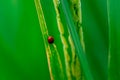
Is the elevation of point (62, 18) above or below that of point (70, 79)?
above

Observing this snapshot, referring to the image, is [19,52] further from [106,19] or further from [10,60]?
[106,19]

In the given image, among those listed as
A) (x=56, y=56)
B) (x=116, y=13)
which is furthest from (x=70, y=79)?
(x=116, y=13)

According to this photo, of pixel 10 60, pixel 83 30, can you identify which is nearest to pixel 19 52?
pixel 10 60

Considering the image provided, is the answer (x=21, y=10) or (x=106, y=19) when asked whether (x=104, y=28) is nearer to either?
(x=106, y=19)

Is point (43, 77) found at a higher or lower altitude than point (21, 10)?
A: lower

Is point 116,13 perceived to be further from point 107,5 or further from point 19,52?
point 19,52

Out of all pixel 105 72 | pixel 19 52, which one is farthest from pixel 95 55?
A: pixel 19 52

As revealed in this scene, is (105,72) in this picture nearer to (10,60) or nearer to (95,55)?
(95,55)
